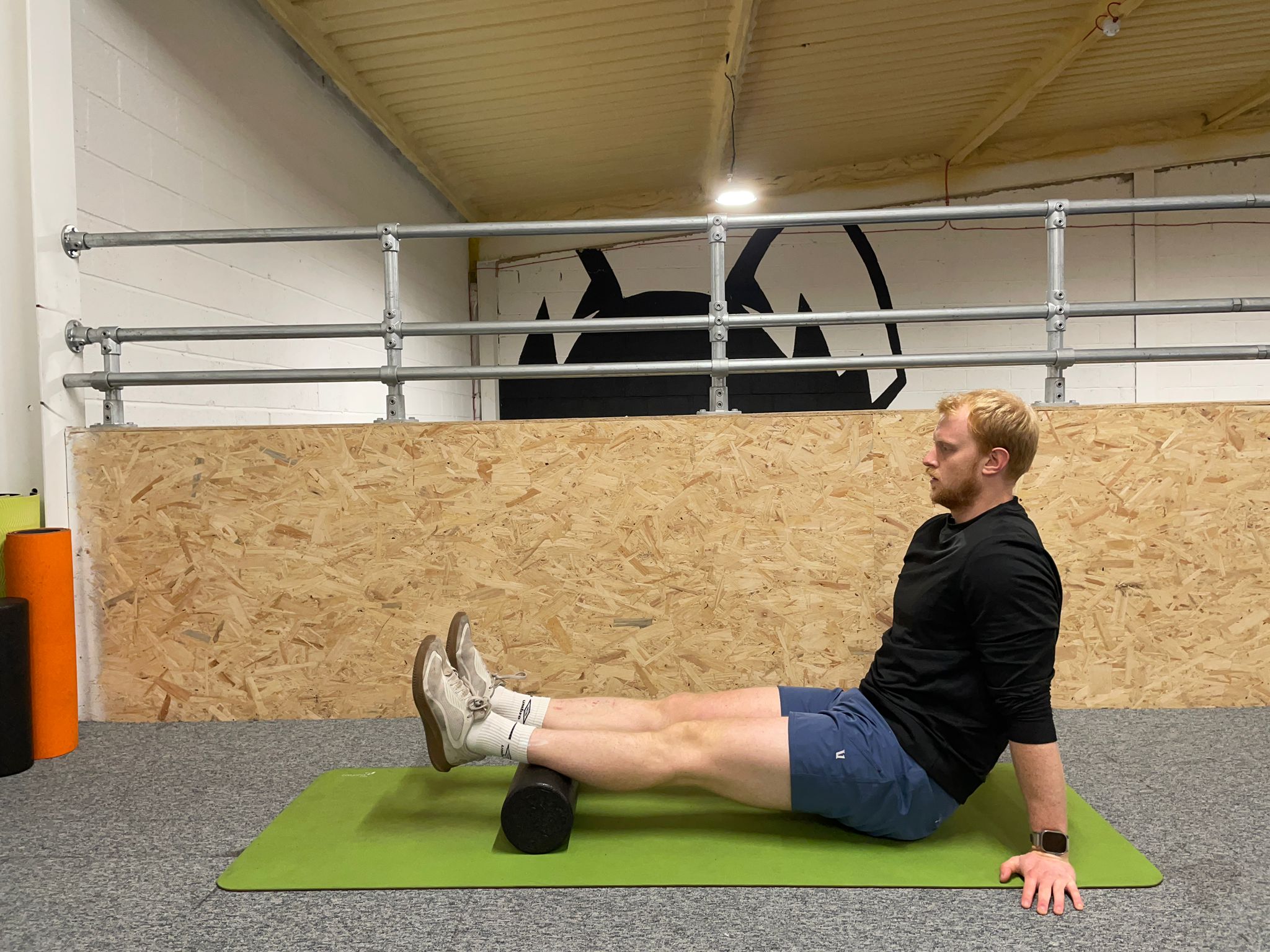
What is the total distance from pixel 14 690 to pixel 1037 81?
252 inches

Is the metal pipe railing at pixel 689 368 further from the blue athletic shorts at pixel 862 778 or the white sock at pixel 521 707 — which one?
the blue athletic shorts at pixel 862 778

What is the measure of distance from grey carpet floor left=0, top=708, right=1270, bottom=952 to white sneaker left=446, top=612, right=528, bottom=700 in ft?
1.74

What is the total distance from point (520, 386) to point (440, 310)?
108 centimetres

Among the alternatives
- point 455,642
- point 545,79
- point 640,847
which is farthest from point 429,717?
point 545,79

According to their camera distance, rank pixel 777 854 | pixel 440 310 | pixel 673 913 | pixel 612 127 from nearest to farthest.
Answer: pixel 673 913, pixel 777 854, pixel 612 127, pixel 440 310

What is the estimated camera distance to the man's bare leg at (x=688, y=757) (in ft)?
6.01

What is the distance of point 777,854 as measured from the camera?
1859 millimetres

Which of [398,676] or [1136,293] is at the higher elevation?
[1136,293]

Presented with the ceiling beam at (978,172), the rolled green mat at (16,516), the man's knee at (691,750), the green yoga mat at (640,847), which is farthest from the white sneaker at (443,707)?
the ceiling beam at (978,172)

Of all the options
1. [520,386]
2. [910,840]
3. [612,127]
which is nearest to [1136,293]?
[612,127]

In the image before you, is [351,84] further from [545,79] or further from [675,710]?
[675,710]

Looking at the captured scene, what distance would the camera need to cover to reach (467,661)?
7.11 ft

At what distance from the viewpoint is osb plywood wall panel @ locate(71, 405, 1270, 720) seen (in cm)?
277

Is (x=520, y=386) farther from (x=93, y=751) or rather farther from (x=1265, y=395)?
(x=1265, y=395)
